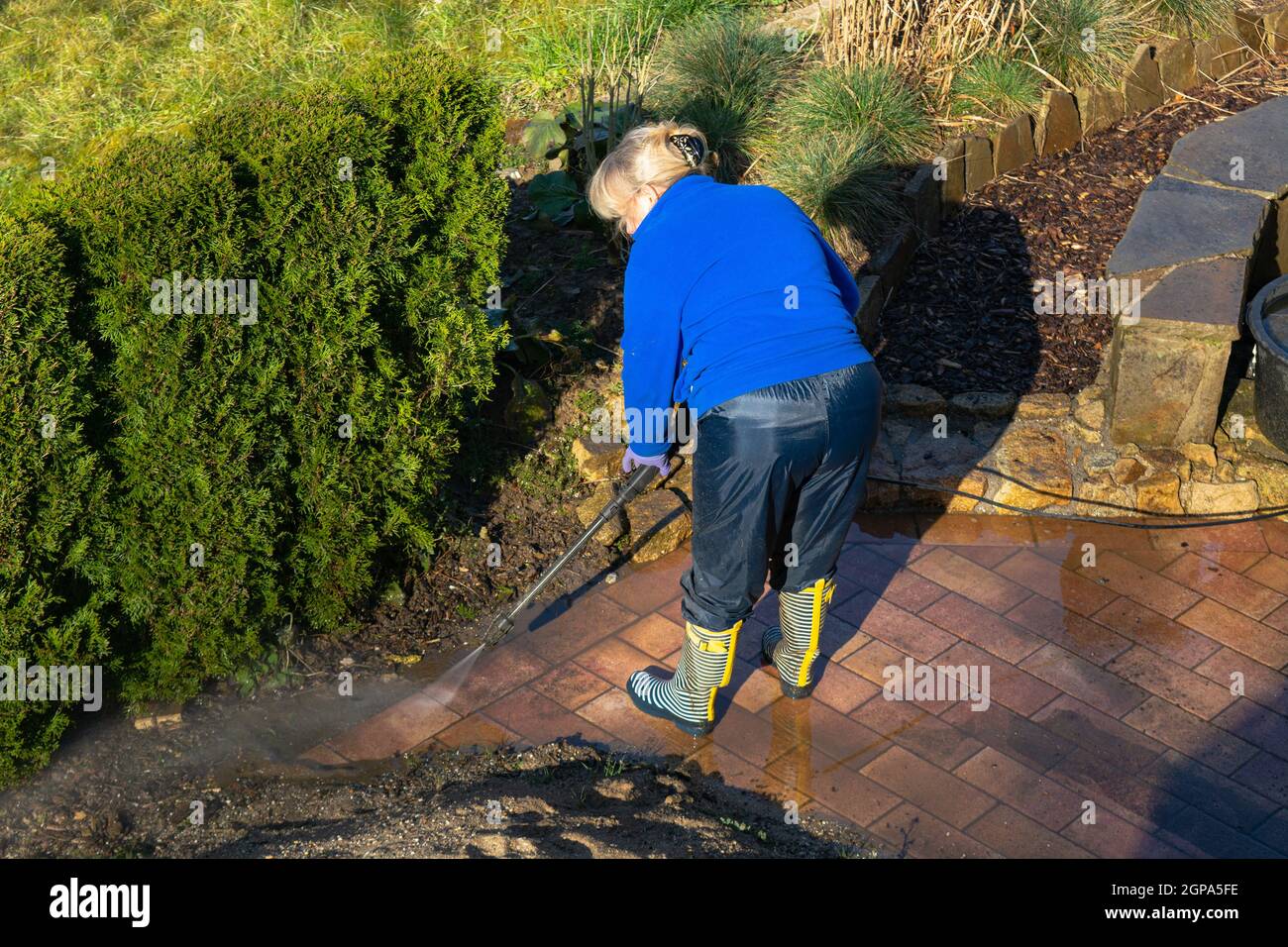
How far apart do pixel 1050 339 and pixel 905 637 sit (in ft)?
7.24

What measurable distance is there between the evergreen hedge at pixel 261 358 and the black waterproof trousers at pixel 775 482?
1300 millimetres

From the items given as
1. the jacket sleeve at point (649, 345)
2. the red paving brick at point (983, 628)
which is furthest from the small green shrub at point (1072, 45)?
the jacket sleeve at point (649, 345)

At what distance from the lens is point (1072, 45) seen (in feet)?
25.6

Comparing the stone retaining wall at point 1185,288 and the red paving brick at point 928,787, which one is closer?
the red paving brick at point 928,787

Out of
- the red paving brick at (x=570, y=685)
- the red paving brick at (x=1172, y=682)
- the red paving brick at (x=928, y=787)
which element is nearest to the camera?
the red paving brick at (x=928, y=787)

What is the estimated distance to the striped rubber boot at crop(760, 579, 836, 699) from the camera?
14.0 ft

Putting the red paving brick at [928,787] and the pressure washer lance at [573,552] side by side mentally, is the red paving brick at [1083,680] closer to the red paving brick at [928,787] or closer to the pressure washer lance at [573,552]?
the red paving brick at [928,787]

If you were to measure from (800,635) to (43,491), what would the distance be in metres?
2.43

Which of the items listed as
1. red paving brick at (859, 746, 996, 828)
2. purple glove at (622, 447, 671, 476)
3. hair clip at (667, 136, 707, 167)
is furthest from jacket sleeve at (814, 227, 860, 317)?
red paving brick at (859, 746, 996, 828)

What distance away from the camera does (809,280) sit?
373 cm

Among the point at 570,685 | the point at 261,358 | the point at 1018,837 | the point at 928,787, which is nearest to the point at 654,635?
the point at 570,685

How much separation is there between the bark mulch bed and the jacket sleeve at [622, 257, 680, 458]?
8.04 ft

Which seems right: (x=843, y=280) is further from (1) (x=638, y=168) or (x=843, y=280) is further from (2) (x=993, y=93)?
(2) (x=993, y=93)

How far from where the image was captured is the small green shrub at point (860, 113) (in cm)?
690
